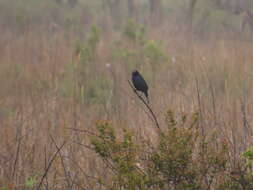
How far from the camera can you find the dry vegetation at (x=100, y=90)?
96.2 inches

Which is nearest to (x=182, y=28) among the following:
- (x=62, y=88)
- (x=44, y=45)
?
(x=44, y=45)

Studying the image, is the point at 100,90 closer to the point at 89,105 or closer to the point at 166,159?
the point at 89,105

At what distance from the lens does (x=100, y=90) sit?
4.46 meters

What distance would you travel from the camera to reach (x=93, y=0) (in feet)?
48.8

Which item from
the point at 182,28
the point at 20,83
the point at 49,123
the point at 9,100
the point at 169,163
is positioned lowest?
the point at 169,163

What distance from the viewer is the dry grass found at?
7.24 feet

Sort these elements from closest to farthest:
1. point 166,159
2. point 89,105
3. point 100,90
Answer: point 166,159 < point 89,105 < point 100,90

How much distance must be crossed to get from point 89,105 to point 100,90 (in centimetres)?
25

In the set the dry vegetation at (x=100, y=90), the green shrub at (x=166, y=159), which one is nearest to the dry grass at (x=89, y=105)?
the dry vegetation at (x=100, y=90)

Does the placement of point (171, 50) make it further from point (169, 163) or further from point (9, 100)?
point (169, 163)

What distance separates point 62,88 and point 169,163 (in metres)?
3.17

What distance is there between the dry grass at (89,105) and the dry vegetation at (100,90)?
1 centimetres

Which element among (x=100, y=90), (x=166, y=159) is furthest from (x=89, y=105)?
(x=166, y=159)

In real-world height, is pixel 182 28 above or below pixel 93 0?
below
